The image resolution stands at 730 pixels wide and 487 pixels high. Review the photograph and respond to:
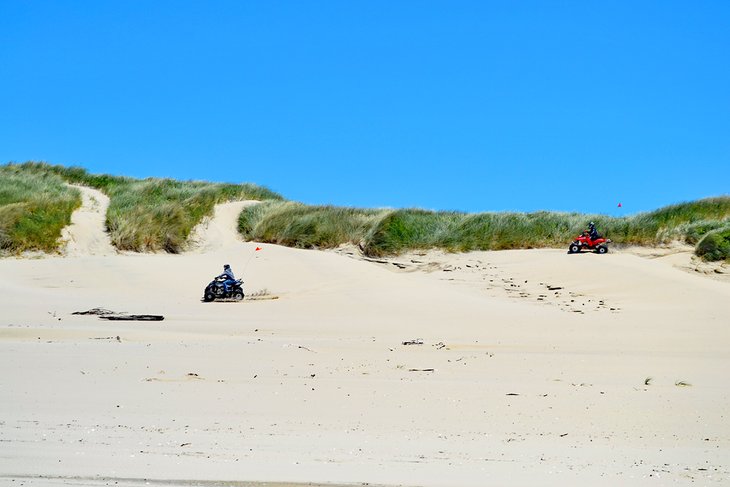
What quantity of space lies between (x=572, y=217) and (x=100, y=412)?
16.2 meters

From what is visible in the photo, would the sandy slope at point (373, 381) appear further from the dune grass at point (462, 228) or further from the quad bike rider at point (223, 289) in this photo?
the dune grass at point (462, 228)

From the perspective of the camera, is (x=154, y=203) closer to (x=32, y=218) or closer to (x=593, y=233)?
(x=32, y=218)

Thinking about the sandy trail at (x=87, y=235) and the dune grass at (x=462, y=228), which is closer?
the sandy trail at (x=87, y=235)

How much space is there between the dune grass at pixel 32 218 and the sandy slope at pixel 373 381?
2.23m

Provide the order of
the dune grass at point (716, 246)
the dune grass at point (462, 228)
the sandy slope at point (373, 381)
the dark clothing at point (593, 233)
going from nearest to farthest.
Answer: the sandy slope at point (373, 381)
the dune grass at point (716, 246)
the dark clothing at point (593, 233)
the dune grass at point (462, 228)

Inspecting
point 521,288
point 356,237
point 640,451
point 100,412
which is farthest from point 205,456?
point 356,237

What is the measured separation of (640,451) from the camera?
4.89 meters

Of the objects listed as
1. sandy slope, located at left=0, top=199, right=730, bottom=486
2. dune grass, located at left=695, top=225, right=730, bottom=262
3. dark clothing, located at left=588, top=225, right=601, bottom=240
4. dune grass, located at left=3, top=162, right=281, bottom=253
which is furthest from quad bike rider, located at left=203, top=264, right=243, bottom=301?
dune grass, located at left=695, top=225, right=730, bottom=262

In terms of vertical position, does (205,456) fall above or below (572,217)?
below

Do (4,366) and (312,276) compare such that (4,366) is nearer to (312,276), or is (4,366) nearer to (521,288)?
(312,276)

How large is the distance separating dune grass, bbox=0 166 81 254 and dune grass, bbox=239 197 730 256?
4.25 meters

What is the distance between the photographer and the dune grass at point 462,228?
18.6 meters

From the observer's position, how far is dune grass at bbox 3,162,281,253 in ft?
59.4

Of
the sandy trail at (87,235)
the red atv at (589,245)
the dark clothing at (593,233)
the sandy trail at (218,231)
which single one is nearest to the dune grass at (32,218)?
the sandy trail at (87,235)
